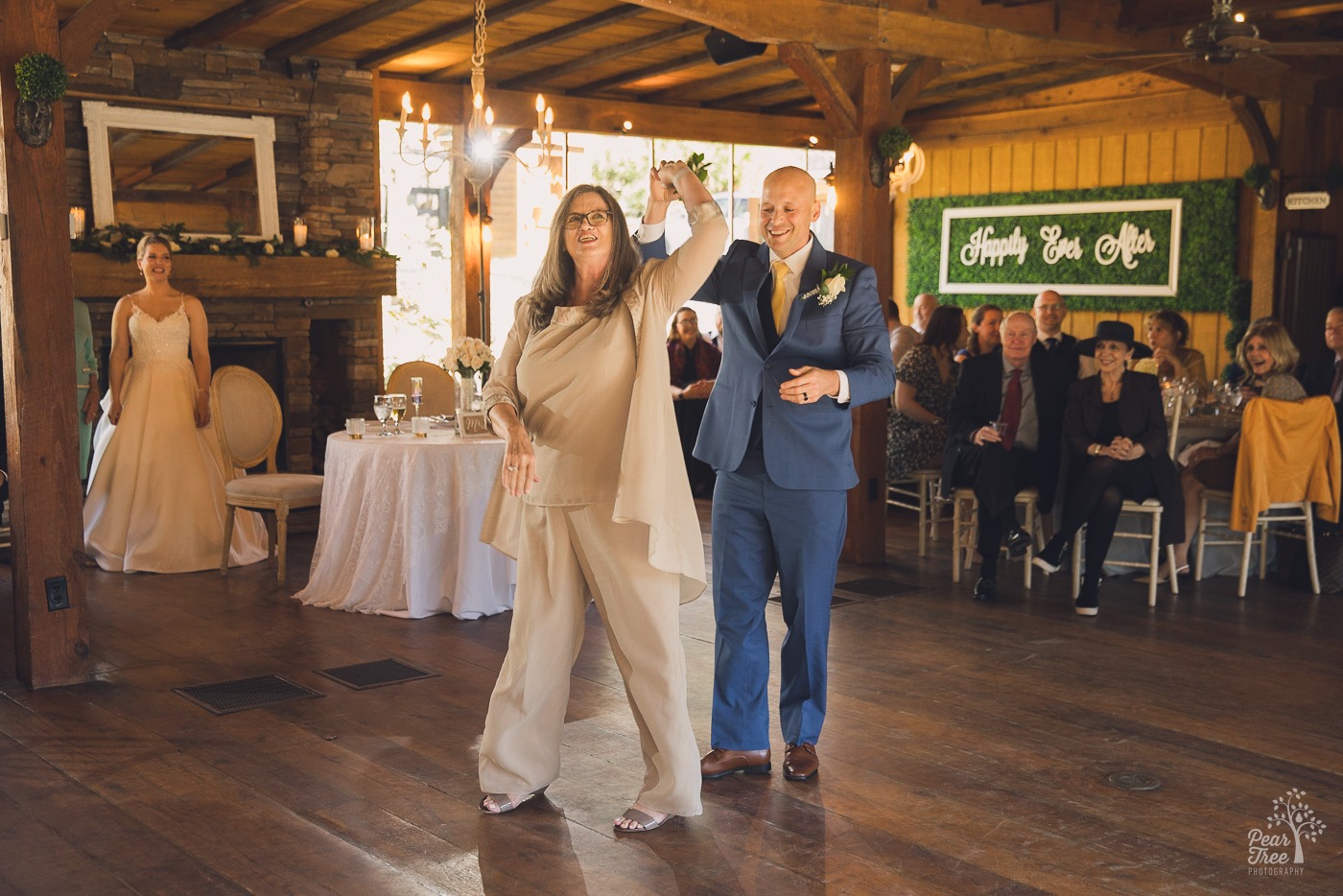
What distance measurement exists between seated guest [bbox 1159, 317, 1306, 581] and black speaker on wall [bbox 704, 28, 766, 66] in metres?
3.00

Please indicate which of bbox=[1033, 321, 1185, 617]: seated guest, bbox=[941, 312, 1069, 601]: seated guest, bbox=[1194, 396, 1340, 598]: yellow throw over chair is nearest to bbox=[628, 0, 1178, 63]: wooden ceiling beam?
bbox=[941, 312, 1069, 601]: seated guest

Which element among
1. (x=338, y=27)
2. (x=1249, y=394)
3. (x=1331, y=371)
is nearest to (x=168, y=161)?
(x=338, y=27)

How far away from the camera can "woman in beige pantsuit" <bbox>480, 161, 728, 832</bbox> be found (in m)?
3.18

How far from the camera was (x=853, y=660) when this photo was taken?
16.7 ft

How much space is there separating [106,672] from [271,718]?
3.24 feet

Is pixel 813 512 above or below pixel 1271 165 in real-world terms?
below

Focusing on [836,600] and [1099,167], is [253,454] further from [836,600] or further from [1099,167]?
[1099,167]

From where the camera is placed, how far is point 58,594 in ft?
15.8

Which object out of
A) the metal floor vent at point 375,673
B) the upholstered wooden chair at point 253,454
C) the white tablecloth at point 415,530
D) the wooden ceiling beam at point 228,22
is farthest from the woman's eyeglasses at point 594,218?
the wooden ceiling beam at point 228,22

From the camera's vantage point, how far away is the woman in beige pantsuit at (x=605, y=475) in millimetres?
3176

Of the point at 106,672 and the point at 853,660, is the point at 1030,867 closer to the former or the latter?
the point at 853,660

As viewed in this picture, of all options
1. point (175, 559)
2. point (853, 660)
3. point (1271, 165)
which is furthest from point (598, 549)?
point (1271, 165)

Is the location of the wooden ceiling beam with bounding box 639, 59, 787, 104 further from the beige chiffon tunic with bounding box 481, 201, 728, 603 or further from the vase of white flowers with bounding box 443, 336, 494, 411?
the beige chiffon tunic with bounding box 481, 201, 728, 603

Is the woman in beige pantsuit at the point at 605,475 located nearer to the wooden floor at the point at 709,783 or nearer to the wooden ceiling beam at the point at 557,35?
the wooden floor at the point at 709,783
